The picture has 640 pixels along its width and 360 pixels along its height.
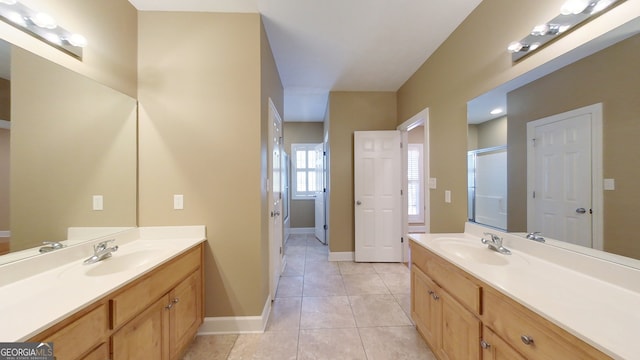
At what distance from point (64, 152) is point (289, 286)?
2312 mm

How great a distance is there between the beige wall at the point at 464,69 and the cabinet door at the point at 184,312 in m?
2.27

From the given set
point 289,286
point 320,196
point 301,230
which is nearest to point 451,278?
point 289,286

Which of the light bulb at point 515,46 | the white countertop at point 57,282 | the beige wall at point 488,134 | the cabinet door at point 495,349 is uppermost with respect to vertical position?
the light bulb at point 515,46

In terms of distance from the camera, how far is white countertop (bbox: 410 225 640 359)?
65 cm

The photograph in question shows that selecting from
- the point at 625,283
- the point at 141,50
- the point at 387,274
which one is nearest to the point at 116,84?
the point at 141,50

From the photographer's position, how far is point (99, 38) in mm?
1517

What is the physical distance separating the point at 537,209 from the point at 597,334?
0.90 m

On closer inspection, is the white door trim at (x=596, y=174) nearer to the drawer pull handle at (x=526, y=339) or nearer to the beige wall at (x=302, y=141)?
the drawer pull handle at (x=526, y=339)

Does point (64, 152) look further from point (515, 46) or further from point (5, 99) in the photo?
point (515, 46)

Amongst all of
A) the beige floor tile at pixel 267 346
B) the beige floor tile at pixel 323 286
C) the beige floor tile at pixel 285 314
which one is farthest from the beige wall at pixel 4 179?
the beige floor tile at pixel 323 286

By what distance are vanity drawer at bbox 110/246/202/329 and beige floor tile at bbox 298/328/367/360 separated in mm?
1051

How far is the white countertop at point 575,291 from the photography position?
2.12ft

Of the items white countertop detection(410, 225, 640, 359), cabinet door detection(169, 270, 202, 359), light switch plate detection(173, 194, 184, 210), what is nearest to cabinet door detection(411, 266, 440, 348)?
white countertop detection(410, 225, 640, 359)

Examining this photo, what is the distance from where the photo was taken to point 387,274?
2961 millimetres
